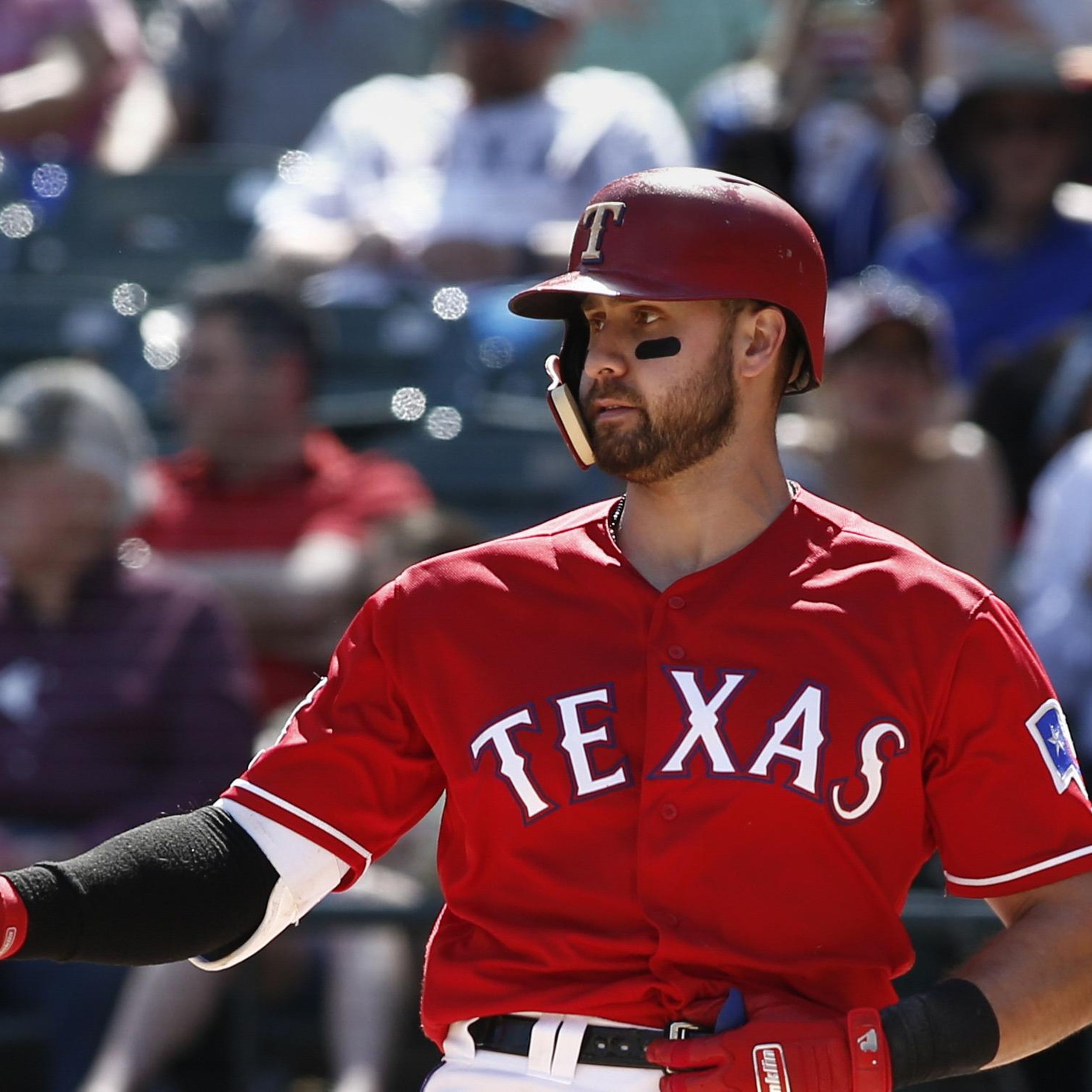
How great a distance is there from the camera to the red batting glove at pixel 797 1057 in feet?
6.42

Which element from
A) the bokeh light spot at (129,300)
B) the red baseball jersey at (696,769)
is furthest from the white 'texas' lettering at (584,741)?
the bokeh light spot at (129,300)

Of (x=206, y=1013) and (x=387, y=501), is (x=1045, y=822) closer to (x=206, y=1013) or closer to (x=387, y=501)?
(x=206, y=1013)

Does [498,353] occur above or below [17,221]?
above

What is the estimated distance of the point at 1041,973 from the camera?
6.79 feet

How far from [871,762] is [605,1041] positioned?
0.40 meters

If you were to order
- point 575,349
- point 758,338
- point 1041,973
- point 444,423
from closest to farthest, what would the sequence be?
point 1041,973 → point 758,338 → point 575,349 → point 444,423

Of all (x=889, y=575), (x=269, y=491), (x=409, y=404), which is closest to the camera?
(x=889, y=575)

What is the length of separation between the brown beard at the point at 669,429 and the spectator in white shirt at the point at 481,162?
3027 millimetres

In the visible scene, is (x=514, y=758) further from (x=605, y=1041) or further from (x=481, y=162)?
(x=481, y=162)

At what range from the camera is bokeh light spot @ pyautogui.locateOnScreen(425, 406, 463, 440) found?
5.15 metres

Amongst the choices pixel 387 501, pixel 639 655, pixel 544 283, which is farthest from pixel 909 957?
pixel 387 501

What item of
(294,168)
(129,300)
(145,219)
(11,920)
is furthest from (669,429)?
(145,219)

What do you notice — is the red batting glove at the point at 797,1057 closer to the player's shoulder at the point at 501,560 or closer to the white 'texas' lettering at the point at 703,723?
the white 'texas' lettering at the point at 703,723

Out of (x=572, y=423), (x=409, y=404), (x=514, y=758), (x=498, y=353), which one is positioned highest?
(x=572, y=423)
